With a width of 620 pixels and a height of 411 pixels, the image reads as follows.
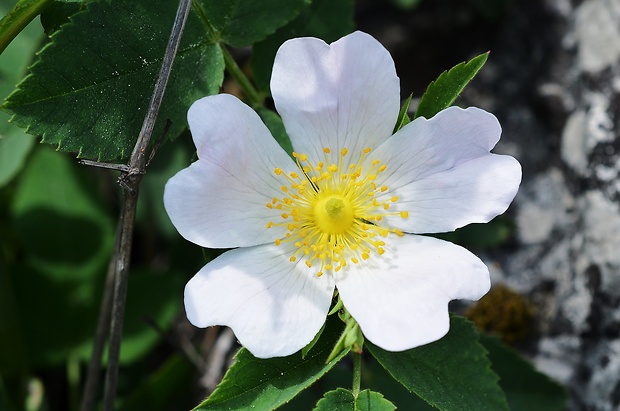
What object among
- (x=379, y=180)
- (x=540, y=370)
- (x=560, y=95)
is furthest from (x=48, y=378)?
(x=560, y=95)

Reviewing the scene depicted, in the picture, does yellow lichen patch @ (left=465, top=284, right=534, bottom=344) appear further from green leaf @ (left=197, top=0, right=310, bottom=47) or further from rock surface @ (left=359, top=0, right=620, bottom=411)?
green leaf @ (left=197, top=0, right=310, bottom=47)

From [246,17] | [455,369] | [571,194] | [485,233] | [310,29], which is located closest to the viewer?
[455,369]

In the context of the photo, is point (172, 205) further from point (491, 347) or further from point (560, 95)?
point (560, 95)

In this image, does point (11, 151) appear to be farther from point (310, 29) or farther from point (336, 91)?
point (336, 91)

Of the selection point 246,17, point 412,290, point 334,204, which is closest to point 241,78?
point 246,17

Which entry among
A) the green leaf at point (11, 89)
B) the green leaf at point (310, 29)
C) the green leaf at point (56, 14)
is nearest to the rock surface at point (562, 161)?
the green leaf at point (310, 29)

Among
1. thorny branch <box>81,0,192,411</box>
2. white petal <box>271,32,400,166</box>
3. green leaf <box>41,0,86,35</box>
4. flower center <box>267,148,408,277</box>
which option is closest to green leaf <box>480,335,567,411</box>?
flower center <box>267,148,408,277</box>
